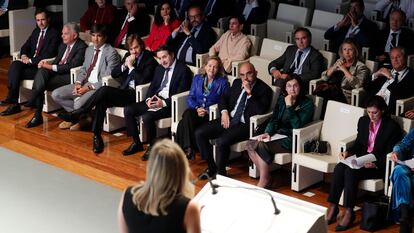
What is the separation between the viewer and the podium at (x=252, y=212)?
151 inches

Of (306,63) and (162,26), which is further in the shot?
(162,26)

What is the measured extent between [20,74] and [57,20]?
7.31ft

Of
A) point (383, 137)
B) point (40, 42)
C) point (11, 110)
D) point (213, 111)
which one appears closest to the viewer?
point (383, 137)

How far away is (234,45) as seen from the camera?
7930mm

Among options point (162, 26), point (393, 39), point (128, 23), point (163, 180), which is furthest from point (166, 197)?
point (128, 23)

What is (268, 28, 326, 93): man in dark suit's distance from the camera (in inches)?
286

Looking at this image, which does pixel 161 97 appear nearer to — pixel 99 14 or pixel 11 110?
pixel 11 110

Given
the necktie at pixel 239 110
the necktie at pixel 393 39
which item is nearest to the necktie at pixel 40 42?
the necktie at pixel 239 110

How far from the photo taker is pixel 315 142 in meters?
6.47

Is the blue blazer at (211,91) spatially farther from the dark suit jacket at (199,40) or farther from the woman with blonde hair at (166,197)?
the woman with blonde hair at (166,197)

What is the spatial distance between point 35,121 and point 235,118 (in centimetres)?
204

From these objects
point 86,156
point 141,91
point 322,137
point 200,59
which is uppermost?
point 200,59

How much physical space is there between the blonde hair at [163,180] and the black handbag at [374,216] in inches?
106

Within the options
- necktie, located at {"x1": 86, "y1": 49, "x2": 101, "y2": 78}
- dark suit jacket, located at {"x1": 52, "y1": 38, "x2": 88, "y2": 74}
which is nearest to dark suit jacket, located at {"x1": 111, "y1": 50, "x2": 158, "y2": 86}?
necktie, located at {"x1": 86, "y1": 49, "x2": 101, "y2": 78}
